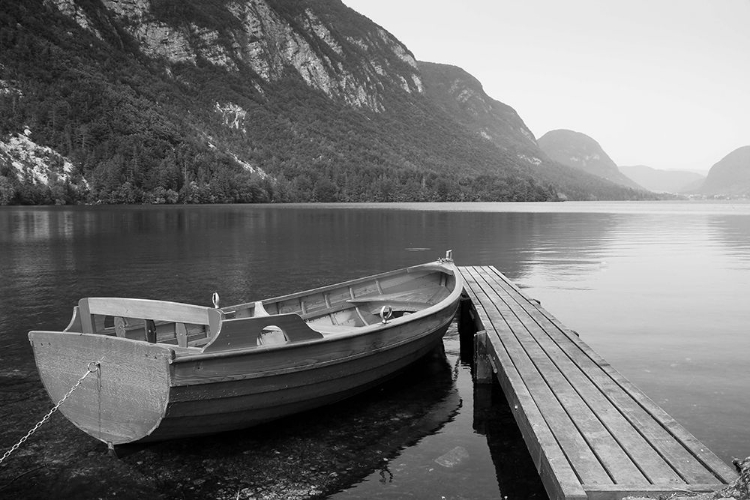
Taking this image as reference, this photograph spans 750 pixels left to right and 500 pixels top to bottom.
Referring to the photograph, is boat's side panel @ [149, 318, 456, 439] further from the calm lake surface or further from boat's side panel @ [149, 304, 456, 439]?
the calm lake surface

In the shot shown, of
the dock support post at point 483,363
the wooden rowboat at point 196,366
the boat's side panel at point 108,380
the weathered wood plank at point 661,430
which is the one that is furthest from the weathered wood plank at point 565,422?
the boat's side panel at point 108,380

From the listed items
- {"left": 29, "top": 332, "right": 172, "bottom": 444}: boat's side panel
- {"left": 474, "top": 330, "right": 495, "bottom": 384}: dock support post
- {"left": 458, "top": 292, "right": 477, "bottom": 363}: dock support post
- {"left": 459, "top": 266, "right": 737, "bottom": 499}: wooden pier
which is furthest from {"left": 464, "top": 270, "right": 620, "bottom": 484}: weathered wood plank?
{"left": 29, "top": 332, "right": 172, "bottom": 444}: boat's side panel

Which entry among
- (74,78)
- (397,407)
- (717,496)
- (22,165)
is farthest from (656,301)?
(74,78)

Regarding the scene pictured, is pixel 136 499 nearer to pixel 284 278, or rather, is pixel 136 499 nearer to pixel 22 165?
pixel 284 278

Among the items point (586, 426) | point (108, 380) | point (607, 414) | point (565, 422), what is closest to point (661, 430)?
point (607, 414)

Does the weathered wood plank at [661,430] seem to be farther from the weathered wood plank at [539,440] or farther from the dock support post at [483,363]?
the dock support post at [483,363]

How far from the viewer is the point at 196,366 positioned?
22.4 ft

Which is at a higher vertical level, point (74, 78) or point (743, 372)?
point (74, 78)

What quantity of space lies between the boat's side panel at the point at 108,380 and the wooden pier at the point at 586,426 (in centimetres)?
448

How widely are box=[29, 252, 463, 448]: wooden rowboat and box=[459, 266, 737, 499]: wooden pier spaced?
2.24 metres

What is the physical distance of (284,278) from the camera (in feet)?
79.4

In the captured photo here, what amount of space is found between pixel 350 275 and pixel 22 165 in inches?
5740

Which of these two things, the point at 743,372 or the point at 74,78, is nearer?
the point at 743,372

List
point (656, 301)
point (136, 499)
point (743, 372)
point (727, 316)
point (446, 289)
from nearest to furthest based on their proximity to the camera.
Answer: point (136, 499) < point (743, 372) < point (446, 289) < point (727, 316) < point (656, 301)
